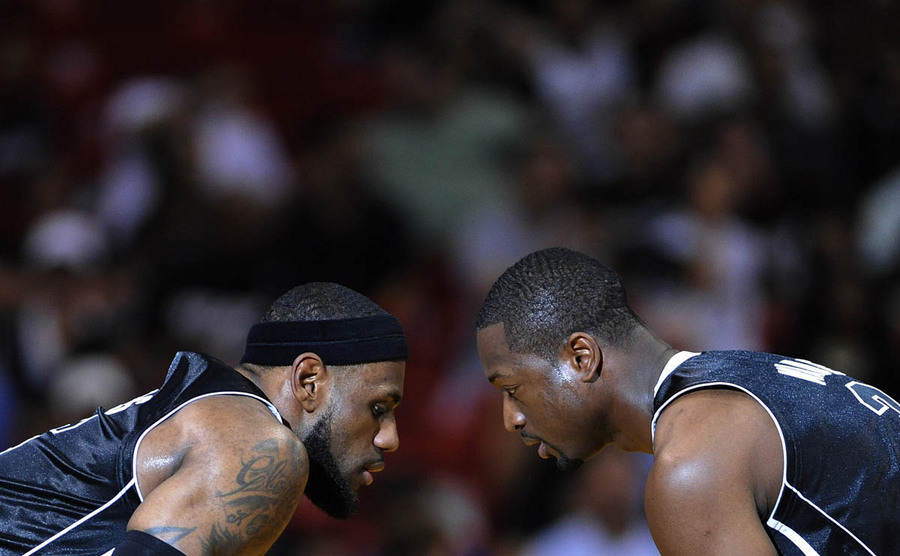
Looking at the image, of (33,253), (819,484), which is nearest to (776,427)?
(819,484)

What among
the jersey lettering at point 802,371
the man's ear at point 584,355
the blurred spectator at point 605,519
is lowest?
the blurred spectator at point 605,519

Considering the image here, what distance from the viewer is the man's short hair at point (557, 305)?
3791 mm

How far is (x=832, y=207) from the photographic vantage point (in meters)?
8.59

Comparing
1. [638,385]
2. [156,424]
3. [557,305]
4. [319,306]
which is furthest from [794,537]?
[156,424]

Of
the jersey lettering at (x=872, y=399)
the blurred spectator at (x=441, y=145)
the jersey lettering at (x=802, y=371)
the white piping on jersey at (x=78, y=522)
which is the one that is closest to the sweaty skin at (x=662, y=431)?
the jersey lettering at (x=802, y=371)

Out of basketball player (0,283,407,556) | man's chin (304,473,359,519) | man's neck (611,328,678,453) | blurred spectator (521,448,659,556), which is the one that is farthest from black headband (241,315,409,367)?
blurred spectator (521,448,659,556)

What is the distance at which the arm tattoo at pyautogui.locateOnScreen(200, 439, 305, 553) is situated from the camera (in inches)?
127

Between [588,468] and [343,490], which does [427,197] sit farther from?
[343,490]

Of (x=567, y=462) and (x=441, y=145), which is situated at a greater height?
(x=567, y=462)

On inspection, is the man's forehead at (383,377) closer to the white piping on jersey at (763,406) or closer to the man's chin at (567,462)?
the man's chin at (567,462)

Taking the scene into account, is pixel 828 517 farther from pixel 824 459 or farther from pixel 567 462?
pixel 567 462

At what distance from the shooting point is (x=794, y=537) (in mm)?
3252

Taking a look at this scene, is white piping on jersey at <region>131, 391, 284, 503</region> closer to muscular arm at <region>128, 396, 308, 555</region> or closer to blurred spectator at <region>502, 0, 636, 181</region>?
muscular arm at <region>128, 396, 308, 555</region>

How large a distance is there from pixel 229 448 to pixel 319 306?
0.90 m
